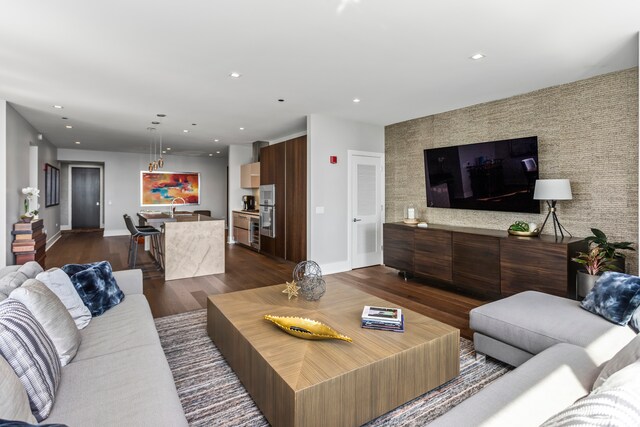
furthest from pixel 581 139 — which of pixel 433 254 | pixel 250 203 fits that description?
pixel 250 203

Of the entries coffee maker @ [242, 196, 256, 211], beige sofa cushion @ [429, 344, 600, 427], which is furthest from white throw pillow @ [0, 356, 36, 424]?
coffee maker @ [242, 196, 256, 211]

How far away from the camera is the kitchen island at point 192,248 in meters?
5.07

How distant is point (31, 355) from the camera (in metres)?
1.36

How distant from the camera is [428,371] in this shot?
207 centimetres

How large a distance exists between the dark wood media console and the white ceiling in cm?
172

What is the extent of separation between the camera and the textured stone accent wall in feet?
11.0

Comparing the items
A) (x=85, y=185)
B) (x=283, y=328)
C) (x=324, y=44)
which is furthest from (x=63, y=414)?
(x=85, y=185)

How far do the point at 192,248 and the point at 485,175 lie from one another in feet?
14.2

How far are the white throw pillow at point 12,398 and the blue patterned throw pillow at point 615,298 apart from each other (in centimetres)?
306

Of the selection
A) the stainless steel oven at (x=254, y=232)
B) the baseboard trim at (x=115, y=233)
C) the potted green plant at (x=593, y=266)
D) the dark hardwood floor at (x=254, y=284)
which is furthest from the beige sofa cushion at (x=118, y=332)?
the baseboard trim at (x=115, y=233)

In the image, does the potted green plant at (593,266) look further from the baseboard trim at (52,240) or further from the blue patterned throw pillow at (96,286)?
the baseboard trim at (52,240)

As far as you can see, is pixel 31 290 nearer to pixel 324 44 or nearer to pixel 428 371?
pixel 428 371

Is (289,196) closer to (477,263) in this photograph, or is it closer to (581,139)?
(477,263)

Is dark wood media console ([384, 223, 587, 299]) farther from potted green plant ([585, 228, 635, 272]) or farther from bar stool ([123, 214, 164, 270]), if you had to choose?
bar stool ([123, 214, 164, 270])
